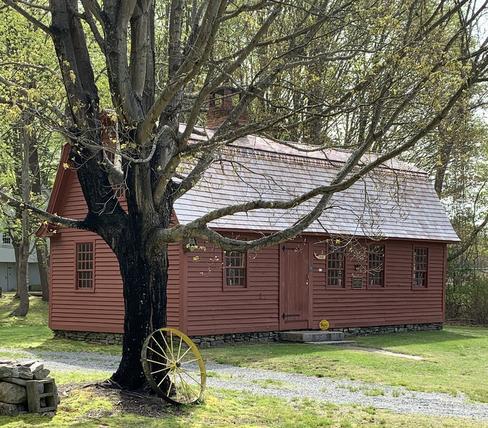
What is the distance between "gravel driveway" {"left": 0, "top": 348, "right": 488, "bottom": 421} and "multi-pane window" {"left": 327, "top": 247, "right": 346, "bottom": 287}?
7.52m

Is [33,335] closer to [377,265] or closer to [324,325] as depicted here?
[324,325]

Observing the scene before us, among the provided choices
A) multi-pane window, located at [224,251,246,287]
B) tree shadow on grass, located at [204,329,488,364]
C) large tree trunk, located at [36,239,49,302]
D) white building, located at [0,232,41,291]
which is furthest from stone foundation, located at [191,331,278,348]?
white building, located at [0,232,41,291]

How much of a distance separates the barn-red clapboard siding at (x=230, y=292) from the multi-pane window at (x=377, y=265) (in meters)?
0.16

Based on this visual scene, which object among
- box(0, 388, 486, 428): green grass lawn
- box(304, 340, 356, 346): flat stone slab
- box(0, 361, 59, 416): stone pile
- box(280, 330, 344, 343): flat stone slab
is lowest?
box(304, 340, 356, 346): flat stone slab

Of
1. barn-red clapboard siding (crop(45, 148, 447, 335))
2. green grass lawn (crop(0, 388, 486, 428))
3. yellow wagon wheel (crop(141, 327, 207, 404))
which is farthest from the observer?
barn-red clapboard siding (crop(45, 148, 447, 335))

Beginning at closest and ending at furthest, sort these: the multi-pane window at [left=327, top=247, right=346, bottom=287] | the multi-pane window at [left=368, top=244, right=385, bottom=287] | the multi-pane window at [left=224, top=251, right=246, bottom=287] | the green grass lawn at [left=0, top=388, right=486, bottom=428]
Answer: the green grass lawn at [left=0, top=388, right=486, bottom=428] < the multi-pane window at [left=224, top=251, right=246, bottom=287] < the multi-pane window at [left=327, top=247, right=346, bottom=287] < the multi-pane window at [left=368, top=244, right=385, bottom=287]

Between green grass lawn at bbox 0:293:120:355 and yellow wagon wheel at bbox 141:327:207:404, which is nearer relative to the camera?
yellow wagon wheel at bbox 141:327:207:404

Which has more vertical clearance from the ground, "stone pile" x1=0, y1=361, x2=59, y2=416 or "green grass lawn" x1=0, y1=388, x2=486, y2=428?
"stone pile" x1=0, y1=361, x2=59, y2=416

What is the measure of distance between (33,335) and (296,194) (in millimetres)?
9519

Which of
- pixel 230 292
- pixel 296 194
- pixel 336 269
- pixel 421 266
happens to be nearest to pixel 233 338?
pixel 230 292

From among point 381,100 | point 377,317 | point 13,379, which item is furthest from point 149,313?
point 377,317

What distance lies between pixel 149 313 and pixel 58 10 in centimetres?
484

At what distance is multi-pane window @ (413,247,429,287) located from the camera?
25141 mm

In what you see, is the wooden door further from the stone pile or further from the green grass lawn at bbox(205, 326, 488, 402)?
the stone pile
